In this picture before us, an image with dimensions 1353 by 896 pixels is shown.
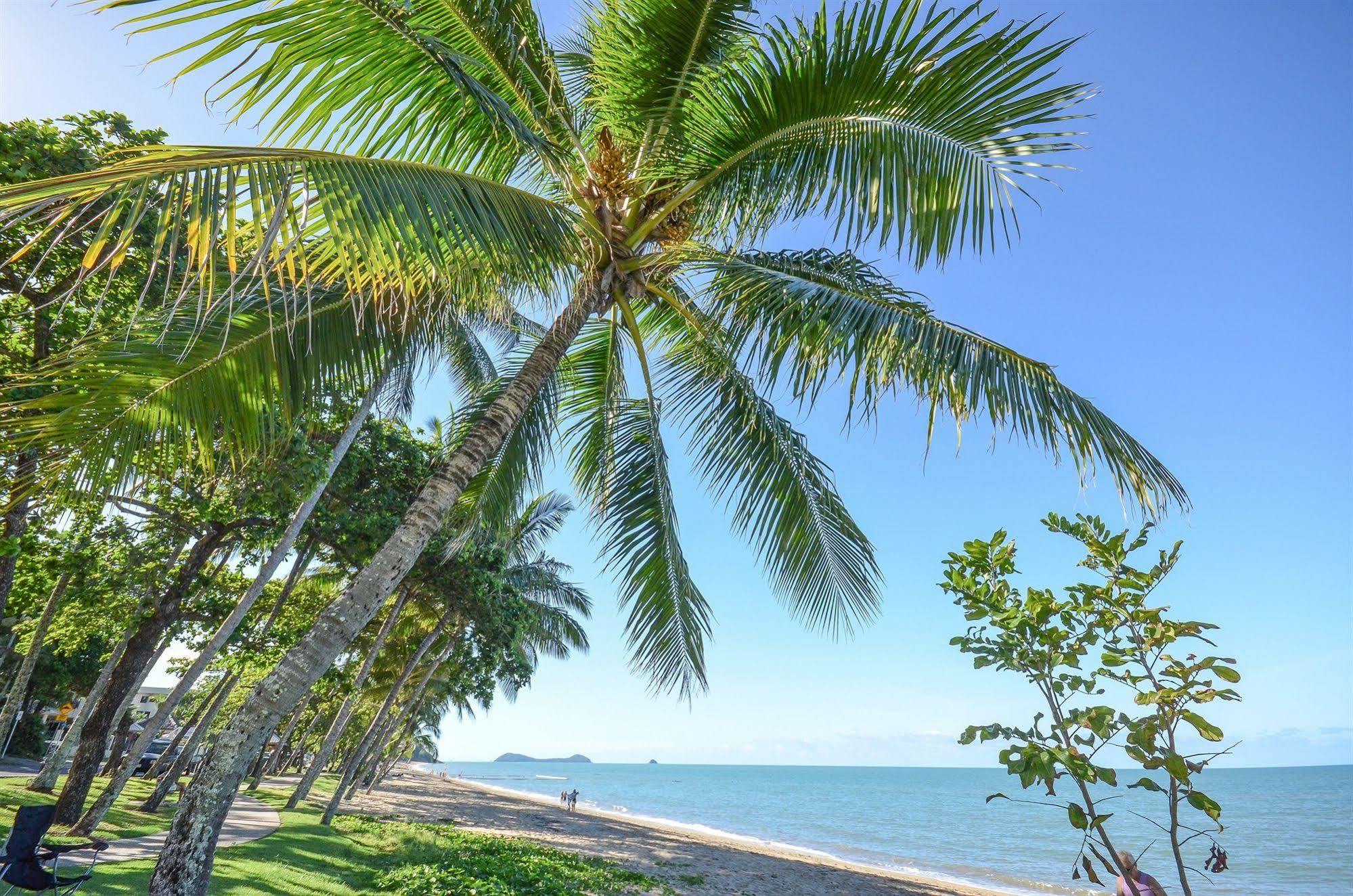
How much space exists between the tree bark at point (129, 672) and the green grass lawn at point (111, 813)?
45cm

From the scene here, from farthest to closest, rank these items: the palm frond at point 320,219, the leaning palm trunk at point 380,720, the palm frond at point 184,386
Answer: the leaning palm trunk at point 380,720 < the palm frond at point 184,386 < the palm frond at point 320,219

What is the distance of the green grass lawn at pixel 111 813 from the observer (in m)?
9.16

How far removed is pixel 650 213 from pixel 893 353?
2.05 metres

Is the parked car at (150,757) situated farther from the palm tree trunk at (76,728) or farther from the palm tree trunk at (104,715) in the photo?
the palm tree trunk at (104,715)

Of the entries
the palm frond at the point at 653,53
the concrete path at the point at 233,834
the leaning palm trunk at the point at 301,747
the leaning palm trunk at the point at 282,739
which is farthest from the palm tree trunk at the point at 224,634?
the leaning palm trunk at the point at 301,747

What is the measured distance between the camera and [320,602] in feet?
53.8

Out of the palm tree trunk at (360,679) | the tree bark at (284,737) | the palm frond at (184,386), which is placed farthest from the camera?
the tree bark at (284,737)

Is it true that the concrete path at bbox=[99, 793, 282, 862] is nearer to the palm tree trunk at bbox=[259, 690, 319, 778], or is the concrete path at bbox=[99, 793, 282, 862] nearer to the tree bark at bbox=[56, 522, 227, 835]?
the tree bark at bbox=[56, 522, 227, 835]

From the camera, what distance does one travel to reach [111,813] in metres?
11.9

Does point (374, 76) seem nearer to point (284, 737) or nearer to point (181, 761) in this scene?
point (181, 761)

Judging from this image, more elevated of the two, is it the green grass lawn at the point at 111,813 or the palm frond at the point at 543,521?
the palm frond at the point at 543,521

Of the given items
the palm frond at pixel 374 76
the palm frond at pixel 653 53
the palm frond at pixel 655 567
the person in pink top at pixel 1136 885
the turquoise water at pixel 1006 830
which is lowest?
the turquoise water at pixel 1006 830

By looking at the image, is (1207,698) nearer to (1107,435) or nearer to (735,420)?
(1107,435)

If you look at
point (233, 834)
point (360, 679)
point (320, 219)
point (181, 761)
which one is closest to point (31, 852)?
point (320, 219)
